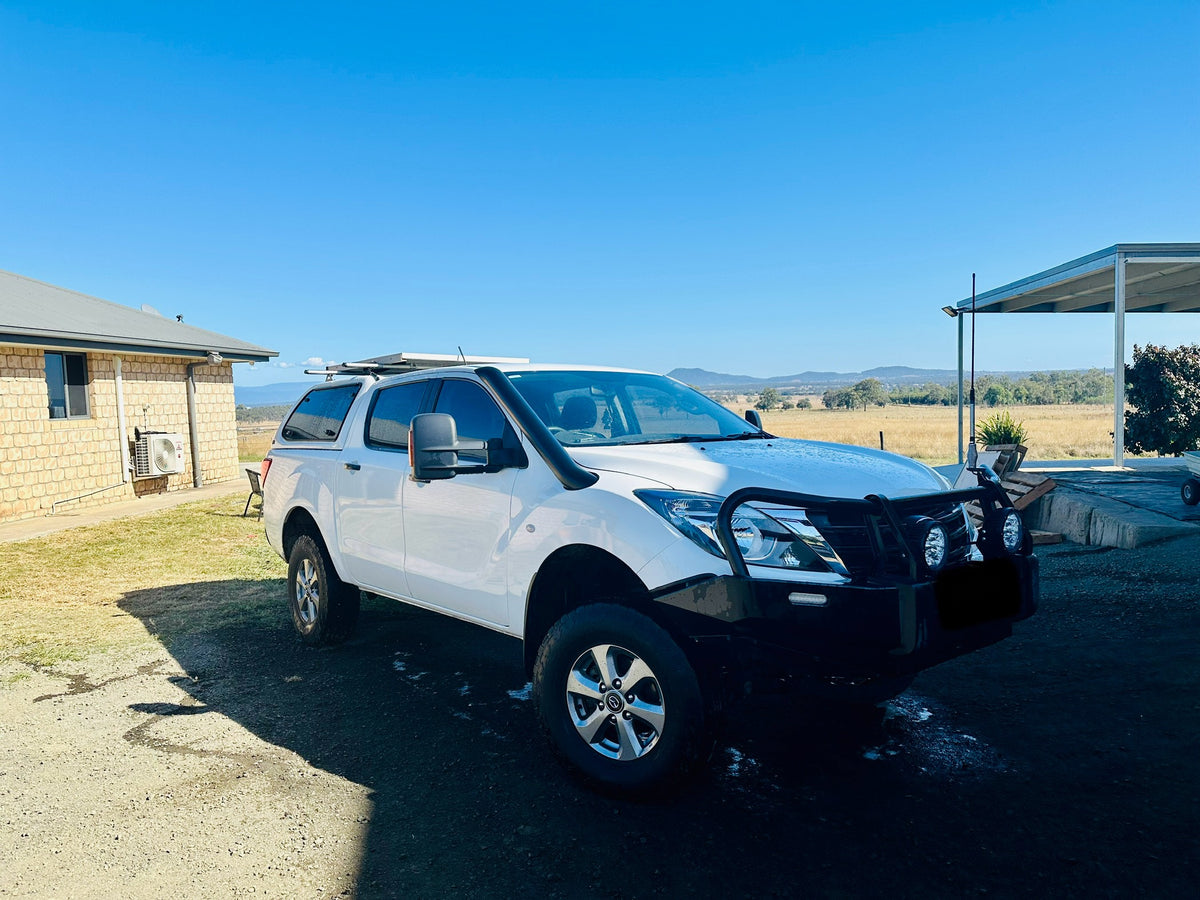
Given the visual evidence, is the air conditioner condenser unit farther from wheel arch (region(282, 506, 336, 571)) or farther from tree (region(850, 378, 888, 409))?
tree (region(850, 378, 888, 409))

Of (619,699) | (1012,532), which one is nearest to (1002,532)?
(1012,532)


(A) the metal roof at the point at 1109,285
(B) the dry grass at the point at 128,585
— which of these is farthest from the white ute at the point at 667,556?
(A) the metal roof at the point at 1109,285

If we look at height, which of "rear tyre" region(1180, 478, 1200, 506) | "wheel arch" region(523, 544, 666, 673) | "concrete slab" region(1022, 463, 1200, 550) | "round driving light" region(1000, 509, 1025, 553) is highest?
"round driving light" region(1000, 509, 1025, 553)

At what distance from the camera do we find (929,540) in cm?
340

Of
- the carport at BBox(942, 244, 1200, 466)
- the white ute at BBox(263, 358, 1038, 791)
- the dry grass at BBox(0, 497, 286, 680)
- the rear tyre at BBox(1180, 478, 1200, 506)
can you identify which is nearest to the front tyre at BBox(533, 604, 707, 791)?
the white ute at BBox(263, 358, 1038, 791)

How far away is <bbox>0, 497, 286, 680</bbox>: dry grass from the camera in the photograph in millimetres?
6457

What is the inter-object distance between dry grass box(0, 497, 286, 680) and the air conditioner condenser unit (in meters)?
3.34

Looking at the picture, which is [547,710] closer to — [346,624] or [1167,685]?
[346,624]

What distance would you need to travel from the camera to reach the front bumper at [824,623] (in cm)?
305

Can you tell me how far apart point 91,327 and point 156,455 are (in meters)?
2.50

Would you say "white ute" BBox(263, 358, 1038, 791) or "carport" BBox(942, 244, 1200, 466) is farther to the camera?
"carport" BBox(942, 244, 1200, 466)

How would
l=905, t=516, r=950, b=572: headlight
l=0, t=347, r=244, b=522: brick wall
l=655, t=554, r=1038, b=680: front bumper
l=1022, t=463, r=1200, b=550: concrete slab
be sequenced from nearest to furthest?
l=655, t=554, r=1038, b=680: front bumper
l=905, t=516, r=950, b=572: headlight
l=1022, t=463, r=1200, b=550: concrete slab
l=0, t=347, r=244, b=522: brick wall

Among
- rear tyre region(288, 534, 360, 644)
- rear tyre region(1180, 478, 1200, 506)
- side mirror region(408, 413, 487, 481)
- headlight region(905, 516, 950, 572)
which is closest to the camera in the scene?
headlight region(905, 516, 950, 572)

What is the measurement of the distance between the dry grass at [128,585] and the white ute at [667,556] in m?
3.01
